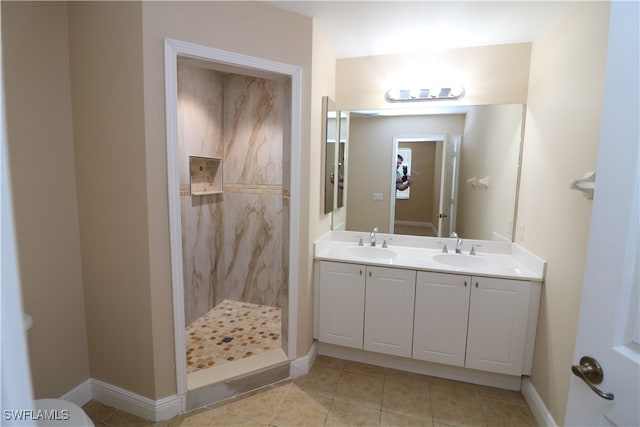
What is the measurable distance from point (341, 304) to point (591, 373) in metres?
1.66

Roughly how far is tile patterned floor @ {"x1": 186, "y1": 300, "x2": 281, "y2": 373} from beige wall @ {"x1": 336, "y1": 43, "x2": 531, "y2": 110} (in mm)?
2104

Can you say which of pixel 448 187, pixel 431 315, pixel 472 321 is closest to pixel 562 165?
pixel 448 187

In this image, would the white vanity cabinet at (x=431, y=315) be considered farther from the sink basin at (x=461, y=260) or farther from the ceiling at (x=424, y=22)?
the ceiling at (x=424, y=22)

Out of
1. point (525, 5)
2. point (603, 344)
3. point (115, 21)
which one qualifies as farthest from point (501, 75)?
point (115, 21)

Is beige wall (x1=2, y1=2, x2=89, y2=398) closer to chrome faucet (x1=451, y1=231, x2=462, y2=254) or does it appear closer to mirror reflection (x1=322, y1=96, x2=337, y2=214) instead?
mirror reflection (x1=322, y1=96, x2=337, y2=214)

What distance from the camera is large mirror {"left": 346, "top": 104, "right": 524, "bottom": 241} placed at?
7.80ft

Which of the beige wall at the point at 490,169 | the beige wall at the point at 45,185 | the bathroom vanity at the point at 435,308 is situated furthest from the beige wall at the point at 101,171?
the beige wall at the point at 490,169

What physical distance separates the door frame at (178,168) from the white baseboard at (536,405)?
1.56 m

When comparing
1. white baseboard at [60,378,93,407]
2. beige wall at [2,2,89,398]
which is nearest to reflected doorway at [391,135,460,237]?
beige wall at [2,2,89,398]

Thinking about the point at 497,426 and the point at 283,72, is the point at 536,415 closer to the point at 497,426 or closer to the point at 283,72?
the point at 497,426

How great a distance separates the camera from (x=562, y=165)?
1727 millimetres

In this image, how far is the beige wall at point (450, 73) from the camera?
7.52 ft

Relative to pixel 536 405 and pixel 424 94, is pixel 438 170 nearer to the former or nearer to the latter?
pixel 424 94

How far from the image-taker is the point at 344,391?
2.12m
